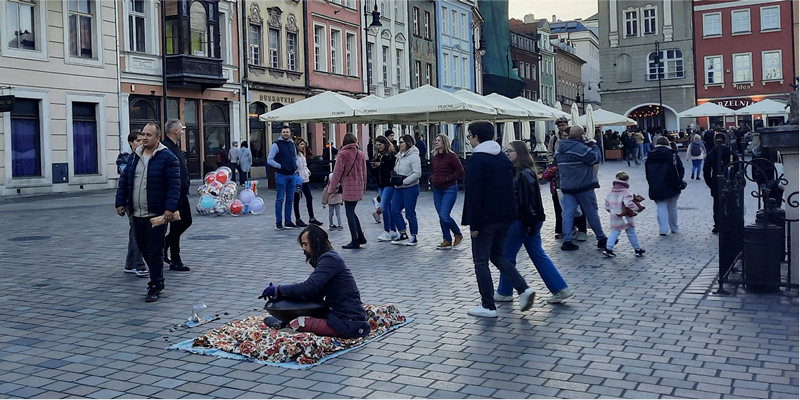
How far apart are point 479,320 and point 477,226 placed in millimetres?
816

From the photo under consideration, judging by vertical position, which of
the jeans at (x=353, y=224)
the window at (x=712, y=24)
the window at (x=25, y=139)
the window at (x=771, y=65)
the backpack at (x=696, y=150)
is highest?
the window at (x=712, y=24)

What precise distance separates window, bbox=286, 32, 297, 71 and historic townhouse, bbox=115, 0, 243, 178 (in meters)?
4.14

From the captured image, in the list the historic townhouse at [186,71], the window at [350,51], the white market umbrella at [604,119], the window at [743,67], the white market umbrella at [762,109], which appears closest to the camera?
the historic townhouse at [186,71]

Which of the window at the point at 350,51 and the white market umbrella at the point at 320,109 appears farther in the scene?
the window at the point at 350,51

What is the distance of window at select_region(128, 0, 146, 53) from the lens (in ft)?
99.2

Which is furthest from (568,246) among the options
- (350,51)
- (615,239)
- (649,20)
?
(649,20)

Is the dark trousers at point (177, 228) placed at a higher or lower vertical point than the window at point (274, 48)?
lower

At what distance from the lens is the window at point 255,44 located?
3625 centimetres

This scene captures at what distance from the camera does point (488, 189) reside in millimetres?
7391

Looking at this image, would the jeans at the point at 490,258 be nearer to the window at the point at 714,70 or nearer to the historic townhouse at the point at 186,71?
the historic townhouse at the point at 186,71

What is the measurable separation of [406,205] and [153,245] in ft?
17.1

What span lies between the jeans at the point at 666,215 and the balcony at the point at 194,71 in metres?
21.5

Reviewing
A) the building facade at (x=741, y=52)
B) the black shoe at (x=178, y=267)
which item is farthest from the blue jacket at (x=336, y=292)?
the building facade at (x=741, y=52)

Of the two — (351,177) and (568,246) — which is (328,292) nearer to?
(568,246)
